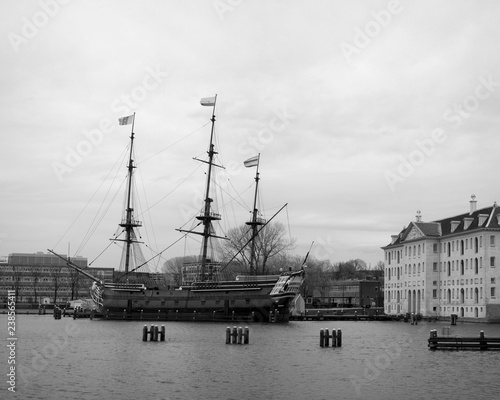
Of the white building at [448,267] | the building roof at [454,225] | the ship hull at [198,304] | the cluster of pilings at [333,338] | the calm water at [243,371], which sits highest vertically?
the building roof at [454,225]

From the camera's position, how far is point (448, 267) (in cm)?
11350

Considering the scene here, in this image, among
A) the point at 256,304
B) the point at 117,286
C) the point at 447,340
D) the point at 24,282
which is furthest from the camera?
the point at 24,282

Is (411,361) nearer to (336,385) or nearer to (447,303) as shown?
(336,385)

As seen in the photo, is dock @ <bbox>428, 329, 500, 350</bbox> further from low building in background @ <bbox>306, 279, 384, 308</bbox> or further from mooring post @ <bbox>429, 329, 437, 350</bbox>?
low building in background @ <bbox>306, 279, 384, 308</bbox>

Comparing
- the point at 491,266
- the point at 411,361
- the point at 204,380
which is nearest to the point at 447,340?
the point at 411,361

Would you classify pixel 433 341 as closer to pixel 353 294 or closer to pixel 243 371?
pixel 243 371

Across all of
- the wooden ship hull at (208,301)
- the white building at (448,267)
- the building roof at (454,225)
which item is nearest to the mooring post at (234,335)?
the wooden ship hull at (208,301)

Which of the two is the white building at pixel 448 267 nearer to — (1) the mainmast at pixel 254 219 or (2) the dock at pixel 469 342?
(1) the mainmast at pixel 254 219

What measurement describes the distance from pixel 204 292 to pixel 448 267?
138 feet

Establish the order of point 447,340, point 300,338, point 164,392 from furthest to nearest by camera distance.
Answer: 1. point 300,338
2. point 447,340
3. point 164,392

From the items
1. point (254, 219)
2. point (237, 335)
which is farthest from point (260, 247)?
point (237, 335)

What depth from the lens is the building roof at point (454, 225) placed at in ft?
341

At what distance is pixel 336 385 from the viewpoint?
112ft

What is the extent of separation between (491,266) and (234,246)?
1634 inches
